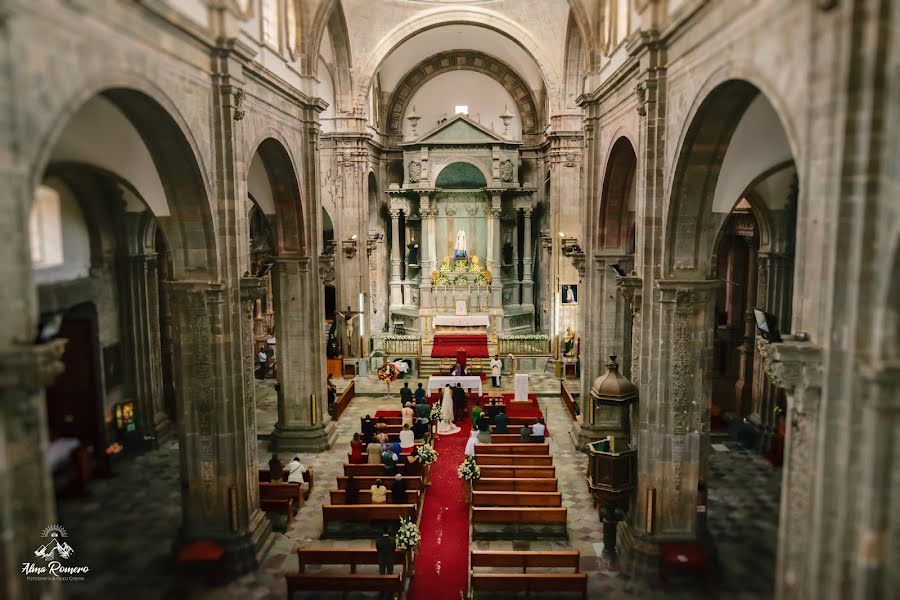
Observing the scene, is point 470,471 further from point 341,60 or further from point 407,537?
point 341,60

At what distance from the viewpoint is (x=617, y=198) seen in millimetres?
16453

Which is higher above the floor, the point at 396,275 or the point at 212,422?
the point at 396,275

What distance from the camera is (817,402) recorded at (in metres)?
6.53

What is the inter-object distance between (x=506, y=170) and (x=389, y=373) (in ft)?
44.4

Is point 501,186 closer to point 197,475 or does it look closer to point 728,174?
point 728,174

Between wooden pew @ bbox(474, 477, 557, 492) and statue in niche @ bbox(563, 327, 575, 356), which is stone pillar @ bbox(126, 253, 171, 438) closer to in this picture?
wooden pew @ bbox(474, 477, 557, 492)

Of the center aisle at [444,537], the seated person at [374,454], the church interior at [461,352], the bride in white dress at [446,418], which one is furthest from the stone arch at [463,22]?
the seated person at [374,454]

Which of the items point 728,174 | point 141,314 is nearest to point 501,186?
point 141,314

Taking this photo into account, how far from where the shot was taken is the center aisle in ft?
37.1

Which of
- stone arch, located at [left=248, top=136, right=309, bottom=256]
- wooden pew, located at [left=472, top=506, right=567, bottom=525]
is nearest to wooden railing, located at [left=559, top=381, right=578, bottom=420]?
wooden pew, located at [left=472, top=506, right=567, bottom=525]

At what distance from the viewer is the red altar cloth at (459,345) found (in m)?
27.0

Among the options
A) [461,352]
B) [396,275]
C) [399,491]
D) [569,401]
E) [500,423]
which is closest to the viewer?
[399,491]

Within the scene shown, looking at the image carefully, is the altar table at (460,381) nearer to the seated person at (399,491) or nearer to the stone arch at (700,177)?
the seated person at (399,491)

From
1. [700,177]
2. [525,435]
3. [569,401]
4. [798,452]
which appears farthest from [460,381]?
[798,452]
